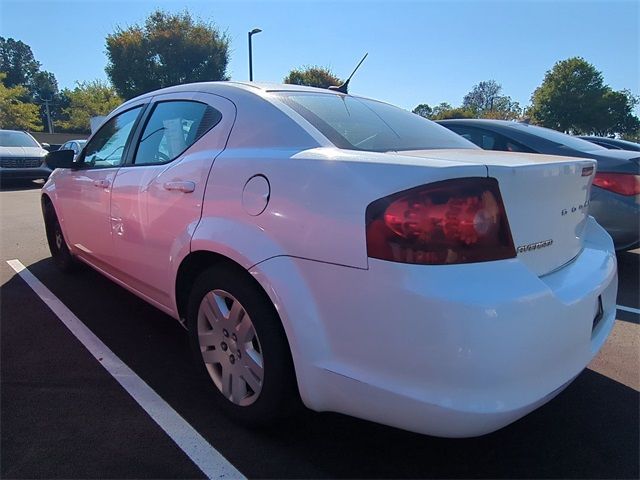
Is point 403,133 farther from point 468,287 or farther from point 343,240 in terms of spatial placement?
point 468,287

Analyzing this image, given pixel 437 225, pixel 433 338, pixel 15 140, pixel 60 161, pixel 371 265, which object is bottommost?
pixel 433 338

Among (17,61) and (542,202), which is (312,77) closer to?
(542,202)

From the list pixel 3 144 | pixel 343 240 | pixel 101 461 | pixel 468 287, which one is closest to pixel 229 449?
pixel 101 461

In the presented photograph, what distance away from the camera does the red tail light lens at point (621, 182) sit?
438cm

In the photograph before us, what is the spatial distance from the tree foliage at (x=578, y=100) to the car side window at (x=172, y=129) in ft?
131

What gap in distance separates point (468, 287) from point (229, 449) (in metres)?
1.32

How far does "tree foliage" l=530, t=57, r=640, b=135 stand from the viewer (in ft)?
124

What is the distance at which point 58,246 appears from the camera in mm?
4766

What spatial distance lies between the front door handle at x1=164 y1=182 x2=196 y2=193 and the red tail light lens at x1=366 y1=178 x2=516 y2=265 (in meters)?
1.17

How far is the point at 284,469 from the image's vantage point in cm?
198

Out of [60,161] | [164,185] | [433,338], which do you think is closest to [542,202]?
[433,338]

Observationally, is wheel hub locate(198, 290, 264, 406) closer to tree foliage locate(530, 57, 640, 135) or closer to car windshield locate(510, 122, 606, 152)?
car windshield locate(510, 122, 606, 152)

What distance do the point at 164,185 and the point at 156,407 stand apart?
1215 mm

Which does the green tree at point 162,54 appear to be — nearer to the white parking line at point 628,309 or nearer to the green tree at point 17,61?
the white parking line at point 628,309
